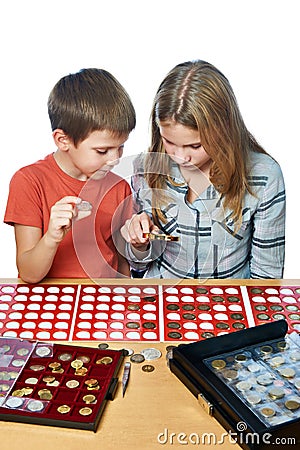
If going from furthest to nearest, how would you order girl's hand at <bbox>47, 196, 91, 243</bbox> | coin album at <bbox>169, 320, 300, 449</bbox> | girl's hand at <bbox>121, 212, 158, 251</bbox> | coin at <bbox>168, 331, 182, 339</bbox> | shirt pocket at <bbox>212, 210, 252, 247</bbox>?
shirt pocket at <bbox>212, 210, 252, 247</bbox>, girl's hand at <bbox>121, 212, 158, 251</bbox>, girl's hand at <bbox>47, 196, 91, 243</bbox>, coin at <bbox>168, 331, 182, 339</bbox>, coin album at <bbox>169, 320, 300, 449</bbox>

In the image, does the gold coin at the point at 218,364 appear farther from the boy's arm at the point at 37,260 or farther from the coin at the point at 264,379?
the boy's arm at the point at 37,260

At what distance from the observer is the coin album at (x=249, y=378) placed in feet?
4.59

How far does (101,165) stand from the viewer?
6.77ft

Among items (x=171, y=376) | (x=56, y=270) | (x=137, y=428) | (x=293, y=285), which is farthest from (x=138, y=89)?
(x=137, y=428)

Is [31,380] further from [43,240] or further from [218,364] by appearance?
[43,240]

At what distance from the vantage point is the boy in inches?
79.7

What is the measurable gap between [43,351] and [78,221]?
472 millimetres

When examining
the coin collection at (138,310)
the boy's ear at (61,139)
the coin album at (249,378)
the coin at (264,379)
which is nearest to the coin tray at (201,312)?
the coin collection at (138,310)

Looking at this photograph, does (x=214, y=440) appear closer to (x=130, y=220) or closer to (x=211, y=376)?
(x=211, y=376)

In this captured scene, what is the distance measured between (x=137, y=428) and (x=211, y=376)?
0.19m

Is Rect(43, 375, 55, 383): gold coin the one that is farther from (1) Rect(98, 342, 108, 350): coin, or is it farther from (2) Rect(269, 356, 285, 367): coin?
(2) Rect(269, 356, 285, 367): coin

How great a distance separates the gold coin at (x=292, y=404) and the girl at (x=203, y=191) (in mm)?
681

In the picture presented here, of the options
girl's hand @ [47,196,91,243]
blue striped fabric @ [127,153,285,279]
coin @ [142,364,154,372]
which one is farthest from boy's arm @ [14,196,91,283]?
coin @ [142,364,154,372]

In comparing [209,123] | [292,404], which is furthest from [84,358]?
[209,123]
